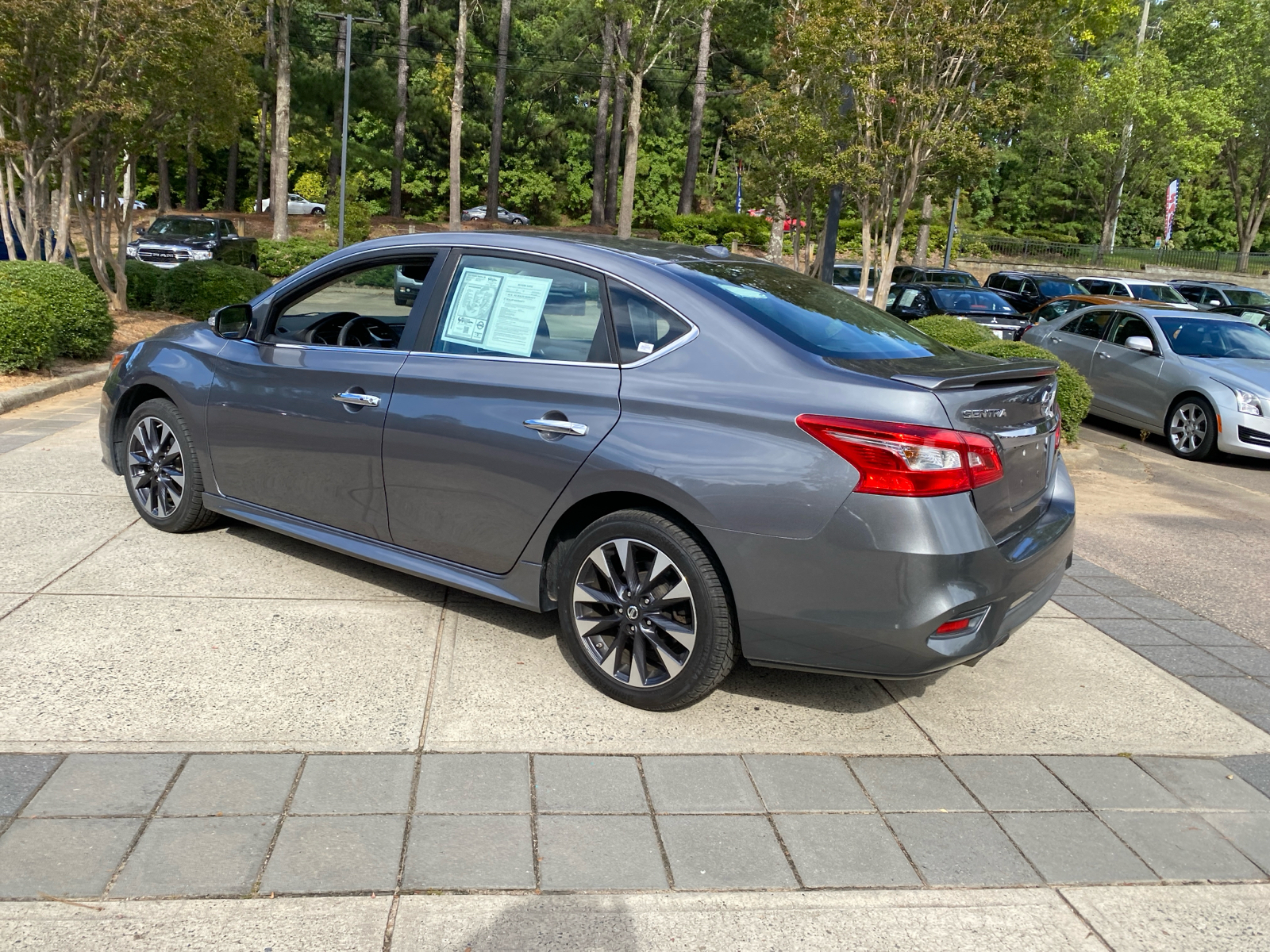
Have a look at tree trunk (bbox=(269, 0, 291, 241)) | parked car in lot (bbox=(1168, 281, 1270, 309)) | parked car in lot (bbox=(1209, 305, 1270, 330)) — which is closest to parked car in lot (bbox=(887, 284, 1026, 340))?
parked car in lot (bbox=(1209, 305, 1270, 330))

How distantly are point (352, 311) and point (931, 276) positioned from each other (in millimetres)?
24997

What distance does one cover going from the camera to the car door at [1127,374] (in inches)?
456

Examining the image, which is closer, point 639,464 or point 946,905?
point 946,905

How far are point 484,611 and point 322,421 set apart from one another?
111cm

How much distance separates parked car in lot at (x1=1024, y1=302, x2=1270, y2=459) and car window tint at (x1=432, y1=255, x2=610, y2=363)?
868 centimetres

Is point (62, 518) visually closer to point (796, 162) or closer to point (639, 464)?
point (639, 464)

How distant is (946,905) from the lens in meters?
2.94

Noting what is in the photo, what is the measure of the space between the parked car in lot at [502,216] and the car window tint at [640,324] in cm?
5048

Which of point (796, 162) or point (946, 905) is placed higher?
point (796, 162)

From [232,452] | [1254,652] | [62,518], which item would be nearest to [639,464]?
[232,452]

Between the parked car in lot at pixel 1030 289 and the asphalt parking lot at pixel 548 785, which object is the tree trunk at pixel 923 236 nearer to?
the parked car in lot at pixel 1030 289

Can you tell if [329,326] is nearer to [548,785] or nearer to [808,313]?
[808,313]

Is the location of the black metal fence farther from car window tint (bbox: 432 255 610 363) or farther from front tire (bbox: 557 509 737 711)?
front tire (bbox: 557 509 737 711)

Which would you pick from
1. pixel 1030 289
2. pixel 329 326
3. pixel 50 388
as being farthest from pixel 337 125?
pixel 329 326
